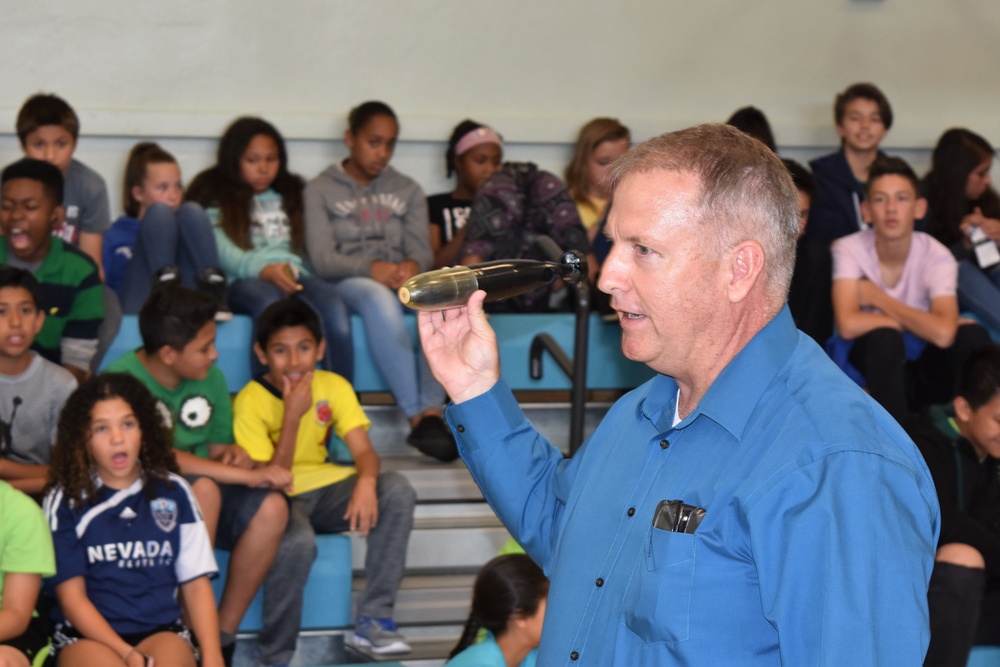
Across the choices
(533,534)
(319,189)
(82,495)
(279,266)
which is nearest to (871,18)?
(319,189)

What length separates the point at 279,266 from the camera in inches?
174

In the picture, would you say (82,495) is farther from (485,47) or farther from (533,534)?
(485,47)

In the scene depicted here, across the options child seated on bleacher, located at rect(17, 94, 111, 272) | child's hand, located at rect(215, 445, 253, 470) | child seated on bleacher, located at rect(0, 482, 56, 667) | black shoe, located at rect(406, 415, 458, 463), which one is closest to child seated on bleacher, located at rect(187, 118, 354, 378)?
child seated on bleacher, located at rect(17, 94, 111, 272)

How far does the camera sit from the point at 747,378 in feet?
4.37

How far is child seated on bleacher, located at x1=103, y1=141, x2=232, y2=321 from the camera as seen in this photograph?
434cm

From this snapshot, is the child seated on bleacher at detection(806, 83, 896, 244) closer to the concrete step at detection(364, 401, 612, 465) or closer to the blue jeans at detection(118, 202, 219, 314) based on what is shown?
the concrete step at detection(364, 401, 612, 465)

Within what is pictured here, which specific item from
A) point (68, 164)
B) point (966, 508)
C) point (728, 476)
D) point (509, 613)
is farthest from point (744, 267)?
point (68, 164)

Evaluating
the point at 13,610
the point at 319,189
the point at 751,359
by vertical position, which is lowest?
the point at 13,610

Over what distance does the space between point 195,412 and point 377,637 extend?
0.90m

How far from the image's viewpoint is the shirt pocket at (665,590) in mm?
1246

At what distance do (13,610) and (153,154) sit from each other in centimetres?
255

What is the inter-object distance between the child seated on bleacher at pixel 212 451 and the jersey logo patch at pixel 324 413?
11.0 inches

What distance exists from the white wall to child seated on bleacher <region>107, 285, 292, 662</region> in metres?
1.84

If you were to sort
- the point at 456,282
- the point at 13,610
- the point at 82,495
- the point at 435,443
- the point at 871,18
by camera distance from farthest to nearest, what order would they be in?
the point at 871,18
the point at 435,443
the point at 82,495
the point at 13,610
the point at 456,282
